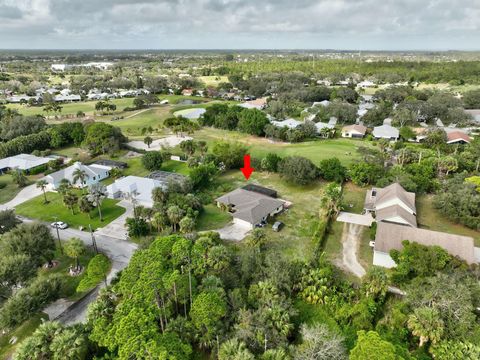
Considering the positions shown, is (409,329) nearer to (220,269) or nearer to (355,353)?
(355,353)

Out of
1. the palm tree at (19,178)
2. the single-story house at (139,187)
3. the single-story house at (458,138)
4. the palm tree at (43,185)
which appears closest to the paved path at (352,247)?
the single-story house at (139,187)

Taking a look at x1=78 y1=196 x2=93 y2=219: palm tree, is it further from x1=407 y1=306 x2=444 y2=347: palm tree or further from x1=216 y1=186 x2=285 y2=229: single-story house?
x1=407 y1=306 x2=444 y2=347: palm tree

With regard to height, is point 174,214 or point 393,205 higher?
point 393,205

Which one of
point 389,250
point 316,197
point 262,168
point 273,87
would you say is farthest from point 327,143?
point 273,87

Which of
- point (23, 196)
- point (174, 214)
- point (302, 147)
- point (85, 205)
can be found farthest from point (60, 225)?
point (302, 147)

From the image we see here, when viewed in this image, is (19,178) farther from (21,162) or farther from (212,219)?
(212,219)
